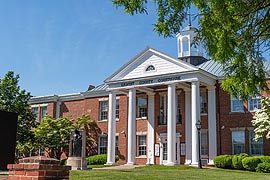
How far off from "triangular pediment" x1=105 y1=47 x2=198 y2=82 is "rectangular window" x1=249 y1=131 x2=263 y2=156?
7398mm

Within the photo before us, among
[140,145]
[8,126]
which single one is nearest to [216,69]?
[140,145]

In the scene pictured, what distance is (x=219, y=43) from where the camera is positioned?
6.12 meters

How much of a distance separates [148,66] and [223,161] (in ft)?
31.7

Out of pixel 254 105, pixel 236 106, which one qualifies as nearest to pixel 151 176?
pixel 236 106

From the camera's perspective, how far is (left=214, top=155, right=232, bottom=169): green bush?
28141mm

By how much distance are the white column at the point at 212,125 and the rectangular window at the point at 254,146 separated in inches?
106

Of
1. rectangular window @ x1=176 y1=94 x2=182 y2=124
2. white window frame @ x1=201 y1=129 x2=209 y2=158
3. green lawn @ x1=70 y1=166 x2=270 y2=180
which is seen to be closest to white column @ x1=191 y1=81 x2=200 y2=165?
white window frame @ x1=201 y1=129 x2=209 y2=158

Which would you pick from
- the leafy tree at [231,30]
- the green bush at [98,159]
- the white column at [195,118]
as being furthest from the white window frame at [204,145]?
the leafy tree at [231,30]

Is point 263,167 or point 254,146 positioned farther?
point 254,146

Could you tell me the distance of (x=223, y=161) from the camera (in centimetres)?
2831

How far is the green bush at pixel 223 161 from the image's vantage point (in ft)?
92.3

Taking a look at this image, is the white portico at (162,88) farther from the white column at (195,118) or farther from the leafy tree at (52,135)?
the leafy tree at (52,135)

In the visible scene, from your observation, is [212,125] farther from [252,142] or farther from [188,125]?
[252,142]

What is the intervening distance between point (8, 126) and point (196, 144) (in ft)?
55.1
